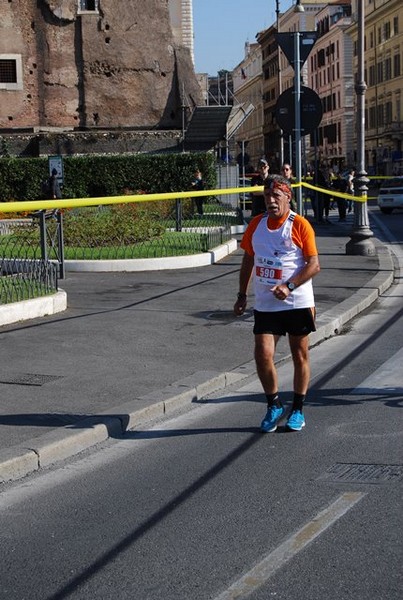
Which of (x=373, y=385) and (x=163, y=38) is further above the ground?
(x=163, y=38)

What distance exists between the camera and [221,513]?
6.13 metres

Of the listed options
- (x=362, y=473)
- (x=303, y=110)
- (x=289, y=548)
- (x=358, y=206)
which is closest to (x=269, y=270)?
(x=362, y=473)

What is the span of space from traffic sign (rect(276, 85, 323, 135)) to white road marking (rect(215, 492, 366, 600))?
11.6m

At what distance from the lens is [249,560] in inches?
208

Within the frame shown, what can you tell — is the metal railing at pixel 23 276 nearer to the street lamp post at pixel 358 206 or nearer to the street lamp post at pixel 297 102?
the street lamp post at pixel 297 102

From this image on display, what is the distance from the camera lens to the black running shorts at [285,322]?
8.16 m

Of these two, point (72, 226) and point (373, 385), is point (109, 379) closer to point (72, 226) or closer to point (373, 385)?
point (373, 385)

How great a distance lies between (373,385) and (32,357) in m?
3.30

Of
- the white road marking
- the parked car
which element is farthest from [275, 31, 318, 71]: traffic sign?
the parked car

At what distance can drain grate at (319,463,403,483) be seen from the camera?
665 cm

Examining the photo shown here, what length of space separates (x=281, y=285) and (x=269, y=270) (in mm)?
173

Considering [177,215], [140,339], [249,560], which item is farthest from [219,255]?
[249,560]

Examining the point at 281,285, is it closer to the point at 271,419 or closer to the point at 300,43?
the point at 271,419

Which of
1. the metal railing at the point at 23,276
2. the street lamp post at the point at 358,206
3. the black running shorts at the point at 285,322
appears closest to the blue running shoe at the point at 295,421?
the black running shorts at the point at 285,322
